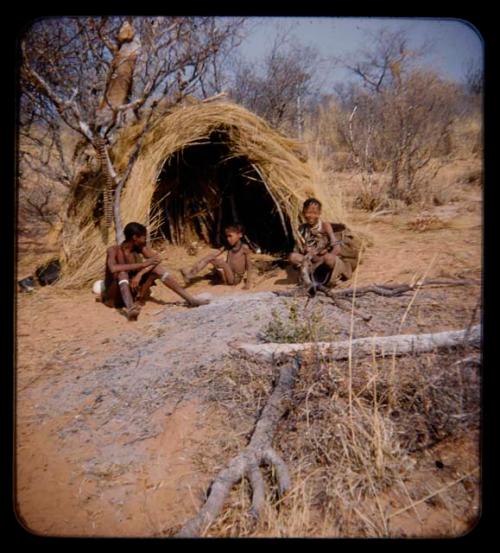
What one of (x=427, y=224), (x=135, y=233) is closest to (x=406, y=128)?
(x=427, y=224)

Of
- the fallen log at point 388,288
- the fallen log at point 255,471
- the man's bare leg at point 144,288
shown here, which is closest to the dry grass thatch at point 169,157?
the man's bare leg at point 144,288

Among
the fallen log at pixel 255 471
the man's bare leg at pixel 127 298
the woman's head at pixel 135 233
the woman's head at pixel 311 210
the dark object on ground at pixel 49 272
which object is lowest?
the fallen log at pixel 255 471

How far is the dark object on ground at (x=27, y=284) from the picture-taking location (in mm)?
5344

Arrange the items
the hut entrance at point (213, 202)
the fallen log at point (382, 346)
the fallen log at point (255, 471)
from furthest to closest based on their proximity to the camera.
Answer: the hut entrance at point (213, 202) → the fallen log at point (382, 346) → the fallen log at point (255, 471)

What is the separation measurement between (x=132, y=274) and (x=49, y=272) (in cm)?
136

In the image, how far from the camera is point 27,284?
5434 mm

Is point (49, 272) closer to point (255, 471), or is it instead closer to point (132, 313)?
point (132, 313)

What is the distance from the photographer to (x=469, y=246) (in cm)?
591

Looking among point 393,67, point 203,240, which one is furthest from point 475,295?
point 393,67

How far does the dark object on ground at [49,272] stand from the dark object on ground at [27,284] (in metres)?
0.09

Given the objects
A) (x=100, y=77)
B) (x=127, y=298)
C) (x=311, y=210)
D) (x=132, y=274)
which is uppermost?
(x=100, y=77)

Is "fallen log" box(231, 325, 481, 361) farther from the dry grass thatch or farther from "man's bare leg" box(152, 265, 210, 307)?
the dry grass thatch

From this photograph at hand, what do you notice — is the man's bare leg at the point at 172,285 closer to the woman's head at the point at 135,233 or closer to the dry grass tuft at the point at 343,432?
the woman's head at the point at 135,233
